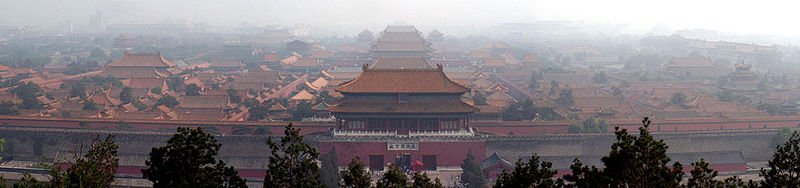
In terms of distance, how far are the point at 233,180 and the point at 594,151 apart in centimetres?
1634

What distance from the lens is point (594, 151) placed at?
23.7m

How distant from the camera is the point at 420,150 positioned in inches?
906

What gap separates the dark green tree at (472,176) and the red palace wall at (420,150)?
208 cm

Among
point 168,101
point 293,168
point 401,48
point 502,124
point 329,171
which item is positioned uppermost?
point 401,48

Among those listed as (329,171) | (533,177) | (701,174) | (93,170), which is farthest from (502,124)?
(701,174)

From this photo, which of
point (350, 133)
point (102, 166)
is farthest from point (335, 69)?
point (102, 166)

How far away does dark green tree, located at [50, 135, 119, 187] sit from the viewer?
1069 cm

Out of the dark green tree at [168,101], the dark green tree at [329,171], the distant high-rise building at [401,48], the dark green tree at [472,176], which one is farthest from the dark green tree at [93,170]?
the distant high-rise building at [401,48]

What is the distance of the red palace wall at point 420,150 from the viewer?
22984 millimetres

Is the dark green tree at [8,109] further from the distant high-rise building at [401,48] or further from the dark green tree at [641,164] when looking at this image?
the distant high-rise building at [401,48]

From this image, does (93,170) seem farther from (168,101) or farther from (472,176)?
(168,101)

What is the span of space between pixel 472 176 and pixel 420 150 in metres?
→ 3.68

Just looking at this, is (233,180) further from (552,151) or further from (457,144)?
(552,151)

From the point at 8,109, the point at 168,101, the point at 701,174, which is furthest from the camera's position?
the point at 168,101
